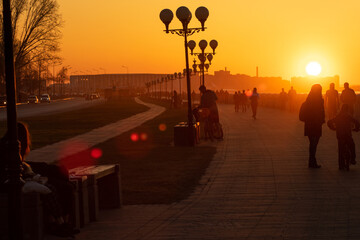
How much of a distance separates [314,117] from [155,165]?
360 centimetres

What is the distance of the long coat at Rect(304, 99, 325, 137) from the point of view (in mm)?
15147

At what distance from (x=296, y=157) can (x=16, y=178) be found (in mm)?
11258

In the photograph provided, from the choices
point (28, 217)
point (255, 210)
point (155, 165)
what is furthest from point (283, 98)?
point (28, 217)

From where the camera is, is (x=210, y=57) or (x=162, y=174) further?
(x=210, y=57)

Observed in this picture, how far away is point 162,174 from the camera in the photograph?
569 inches

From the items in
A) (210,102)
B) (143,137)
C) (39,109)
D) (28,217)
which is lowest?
(39,109)

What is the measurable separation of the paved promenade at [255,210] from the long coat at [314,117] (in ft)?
2.43

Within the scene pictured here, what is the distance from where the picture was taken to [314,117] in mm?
15164

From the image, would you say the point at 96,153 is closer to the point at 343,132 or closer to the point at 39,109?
the point at 343,132

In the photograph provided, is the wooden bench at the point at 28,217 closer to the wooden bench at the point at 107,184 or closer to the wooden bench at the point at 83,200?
the wooden bench at the point at 83,200

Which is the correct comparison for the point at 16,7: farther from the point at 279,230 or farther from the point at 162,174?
the point at 279,230

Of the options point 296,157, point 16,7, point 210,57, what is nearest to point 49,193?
point 296,157

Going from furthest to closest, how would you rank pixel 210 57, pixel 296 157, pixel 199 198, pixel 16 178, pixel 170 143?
pixel 210 57
pixel 170 143
pixel 296 157
pixel 199 198
pixel 16 178

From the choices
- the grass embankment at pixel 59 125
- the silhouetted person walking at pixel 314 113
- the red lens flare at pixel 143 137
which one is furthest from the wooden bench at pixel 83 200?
the red lens flare at pixel 143 137
